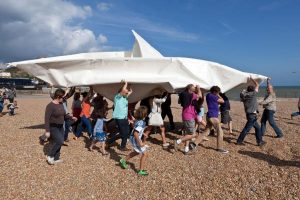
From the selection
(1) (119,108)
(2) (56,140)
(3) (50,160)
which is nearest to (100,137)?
(1) (119,108)

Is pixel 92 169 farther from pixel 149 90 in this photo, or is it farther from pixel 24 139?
pixel 24 139

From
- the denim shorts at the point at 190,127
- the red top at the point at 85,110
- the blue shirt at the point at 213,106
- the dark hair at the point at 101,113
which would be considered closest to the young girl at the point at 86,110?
the red top at the point at 85,110

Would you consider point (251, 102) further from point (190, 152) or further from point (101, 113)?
point (101, 113)

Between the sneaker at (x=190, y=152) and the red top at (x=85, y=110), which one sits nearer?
the sneaker at (x=190, y=152)

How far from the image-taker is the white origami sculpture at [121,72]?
8102 mm

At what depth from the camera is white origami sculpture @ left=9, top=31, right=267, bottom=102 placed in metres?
8.10

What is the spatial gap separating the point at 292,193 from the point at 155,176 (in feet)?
8.03

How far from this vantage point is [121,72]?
8.20 meters

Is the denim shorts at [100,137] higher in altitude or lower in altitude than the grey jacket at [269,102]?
lower

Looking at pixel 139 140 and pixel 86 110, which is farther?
pixel 86 110

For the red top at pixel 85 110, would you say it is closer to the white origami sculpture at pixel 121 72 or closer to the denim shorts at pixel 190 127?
the white origami sculpture at pixel 121 72

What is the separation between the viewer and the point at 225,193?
16.5 ft

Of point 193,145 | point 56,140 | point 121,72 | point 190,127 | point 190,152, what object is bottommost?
point 190,152

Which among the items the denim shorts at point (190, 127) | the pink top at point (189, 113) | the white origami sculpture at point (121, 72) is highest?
the white origami sculpture at point (121, 72)
